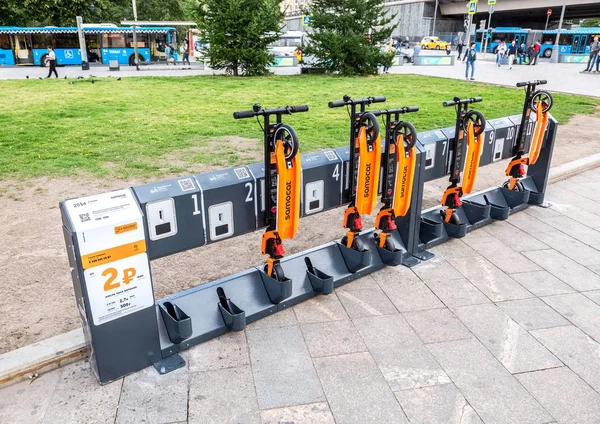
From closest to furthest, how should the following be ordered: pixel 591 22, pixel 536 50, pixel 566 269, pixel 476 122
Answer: pixel 566 269, pixel 476 122, pixel 536 50, pixel 591 22

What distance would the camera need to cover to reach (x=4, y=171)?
307 inches

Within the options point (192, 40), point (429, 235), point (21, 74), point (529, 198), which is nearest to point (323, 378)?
point (429, 235)

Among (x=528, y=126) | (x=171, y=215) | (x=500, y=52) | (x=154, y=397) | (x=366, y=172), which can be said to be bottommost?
(x=154, y=397)

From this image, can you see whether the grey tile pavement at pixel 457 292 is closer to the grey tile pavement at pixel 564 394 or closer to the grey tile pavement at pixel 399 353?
the grey tile pavement at pixel 399 353

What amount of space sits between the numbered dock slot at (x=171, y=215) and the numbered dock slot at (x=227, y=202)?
0.24 feet

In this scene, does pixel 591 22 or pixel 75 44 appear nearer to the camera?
pixel 75 44

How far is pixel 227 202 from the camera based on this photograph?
371cm

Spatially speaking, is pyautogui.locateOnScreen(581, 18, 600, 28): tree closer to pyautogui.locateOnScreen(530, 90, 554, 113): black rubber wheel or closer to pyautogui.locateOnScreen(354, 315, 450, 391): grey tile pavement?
pyautogui.locateOnScreen(530, 90, 554, 113): black rubber wheel

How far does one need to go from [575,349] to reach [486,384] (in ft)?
2.99

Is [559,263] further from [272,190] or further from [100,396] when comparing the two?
[100,396]

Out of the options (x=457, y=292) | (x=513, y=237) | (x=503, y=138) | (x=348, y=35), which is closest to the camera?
(x=457, y=292)

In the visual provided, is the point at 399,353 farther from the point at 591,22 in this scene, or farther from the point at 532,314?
the point at 591,22

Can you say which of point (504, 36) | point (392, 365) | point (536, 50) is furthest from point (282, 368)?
point (504, 36)

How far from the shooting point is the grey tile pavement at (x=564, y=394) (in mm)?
3033
